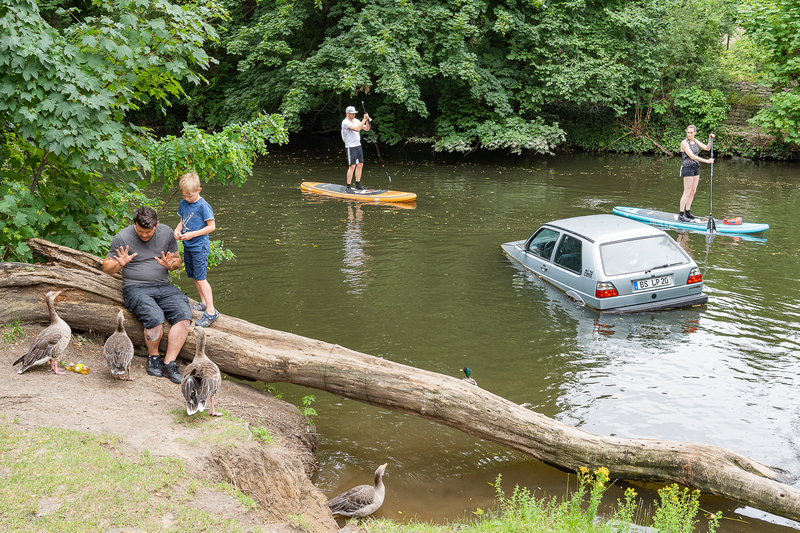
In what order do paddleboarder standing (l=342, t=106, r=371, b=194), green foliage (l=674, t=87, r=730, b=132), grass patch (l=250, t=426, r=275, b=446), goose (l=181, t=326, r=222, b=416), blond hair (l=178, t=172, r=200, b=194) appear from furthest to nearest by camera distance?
green foliage (l=674, t=87, r=730, b=132) < paddleboarder standing (l=342, t=106, r=371, b=194) < blond hair (l=178, t=172, r=200, b=194) < grass patch (l=250, t=426, r=275, b=446) < goose (l=181, t=326, r=222, b=416)

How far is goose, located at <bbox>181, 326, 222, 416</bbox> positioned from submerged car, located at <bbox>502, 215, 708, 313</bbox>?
7.11 m

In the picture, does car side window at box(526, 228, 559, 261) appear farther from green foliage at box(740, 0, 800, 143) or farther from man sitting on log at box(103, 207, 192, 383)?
green foliage at box(740, 0, 800, 143)

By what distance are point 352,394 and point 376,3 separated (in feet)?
88.1

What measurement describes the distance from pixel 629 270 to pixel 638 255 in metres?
0.35

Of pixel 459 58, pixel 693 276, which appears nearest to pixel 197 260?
pixel 693 276

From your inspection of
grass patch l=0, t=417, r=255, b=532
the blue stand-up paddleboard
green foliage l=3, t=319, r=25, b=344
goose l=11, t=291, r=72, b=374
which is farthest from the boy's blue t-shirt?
the blue stand-up paddleboard

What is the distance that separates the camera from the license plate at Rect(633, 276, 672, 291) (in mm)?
11141

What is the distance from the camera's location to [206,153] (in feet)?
28.6

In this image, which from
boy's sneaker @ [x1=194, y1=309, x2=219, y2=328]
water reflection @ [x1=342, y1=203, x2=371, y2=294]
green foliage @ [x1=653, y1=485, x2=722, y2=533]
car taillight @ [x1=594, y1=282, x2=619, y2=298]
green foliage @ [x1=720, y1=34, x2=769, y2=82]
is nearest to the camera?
green foliage @ [x1=653, y1=485, x2=722, y2=533]

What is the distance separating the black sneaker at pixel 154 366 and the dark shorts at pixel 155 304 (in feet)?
1.35

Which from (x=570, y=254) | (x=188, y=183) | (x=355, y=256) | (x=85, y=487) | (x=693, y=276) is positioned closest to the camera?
(x=85, y=487)

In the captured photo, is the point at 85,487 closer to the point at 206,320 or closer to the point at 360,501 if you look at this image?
the point at 360,501

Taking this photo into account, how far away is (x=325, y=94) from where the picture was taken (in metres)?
34.5

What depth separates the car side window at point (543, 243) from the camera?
12.8 m
